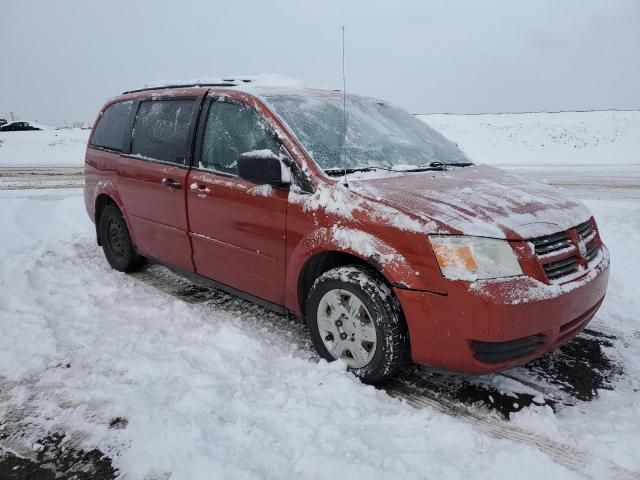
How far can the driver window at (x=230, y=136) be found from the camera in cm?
337

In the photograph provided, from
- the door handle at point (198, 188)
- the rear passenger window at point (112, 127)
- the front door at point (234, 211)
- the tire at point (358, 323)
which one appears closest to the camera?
the tire at point (358, 323)

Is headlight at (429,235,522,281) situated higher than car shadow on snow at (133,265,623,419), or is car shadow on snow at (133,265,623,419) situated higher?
headlight at (429,235,522,281)

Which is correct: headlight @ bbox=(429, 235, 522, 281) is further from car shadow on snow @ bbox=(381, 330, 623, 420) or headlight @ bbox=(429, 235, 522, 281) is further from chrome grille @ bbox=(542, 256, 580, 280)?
car shadow on snow @ bbox=(381, 330, 623, 420)

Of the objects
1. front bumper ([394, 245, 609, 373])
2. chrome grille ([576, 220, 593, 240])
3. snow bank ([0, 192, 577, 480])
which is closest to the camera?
snow bank ([0, 192, 577, 480])

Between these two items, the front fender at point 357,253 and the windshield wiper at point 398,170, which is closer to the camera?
the front fender at point 357,253

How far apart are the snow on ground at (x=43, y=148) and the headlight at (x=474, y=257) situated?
20.5m

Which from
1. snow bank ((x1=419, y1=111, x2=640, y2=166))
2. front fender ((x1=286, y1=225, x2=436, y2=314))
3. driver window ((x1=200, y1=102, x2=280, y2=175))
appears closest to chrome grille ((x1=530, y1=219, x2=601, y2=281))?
front fender ((x1=286, y1=225, x2=436, y2=314))

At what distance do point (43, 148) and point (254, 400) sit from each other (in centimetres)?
2681

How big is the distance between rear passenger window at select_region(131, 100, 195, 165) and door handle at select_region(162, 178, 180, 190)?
15 cm

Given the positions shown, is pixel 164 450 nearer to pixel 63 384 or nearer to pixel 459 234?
pixel 63 384

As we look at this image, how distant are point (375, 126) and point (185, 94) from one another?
1545 mm

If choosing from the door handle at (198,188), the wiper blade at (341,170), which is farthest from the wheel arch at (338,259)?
the door handle at (198,188)

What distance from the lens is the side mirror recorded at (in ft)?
9.85

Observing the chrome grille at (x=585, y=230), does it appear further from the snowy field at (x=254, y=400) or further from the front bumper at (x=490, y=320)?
the snowy field at (x=254, y=400)
